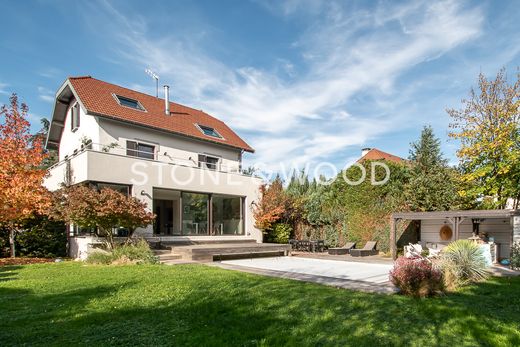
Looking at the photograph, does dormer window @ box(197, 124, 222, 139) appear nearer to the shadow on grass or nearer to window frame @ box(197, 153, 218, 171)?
window frame @ box(197, 153, 218, 171)

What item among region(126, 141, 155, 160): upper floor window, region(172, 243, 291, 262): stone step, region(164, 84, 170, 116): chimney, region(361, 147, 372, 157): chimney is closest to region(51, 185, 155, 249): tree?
region(172, 243, 291, 262): stone step

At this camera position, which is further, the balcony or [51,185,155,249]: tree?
the balcony

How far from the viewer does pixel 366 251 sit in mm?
16719

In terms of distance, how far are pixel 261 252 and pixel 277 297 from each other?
913 cm

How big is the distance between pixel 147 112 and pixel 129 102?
119 centimetres

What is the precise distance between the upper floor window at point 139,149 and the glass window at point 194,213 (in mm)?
2735

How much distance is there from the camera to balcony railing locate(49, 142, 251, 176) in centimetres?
1571

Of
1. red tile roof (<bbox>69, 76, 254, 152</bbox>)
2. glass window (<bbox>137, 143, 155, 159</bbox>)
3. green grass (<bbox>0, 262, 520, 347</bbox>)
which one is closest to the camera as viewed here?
green grass (<bbox>0, 262, 520, 347</bbox>)

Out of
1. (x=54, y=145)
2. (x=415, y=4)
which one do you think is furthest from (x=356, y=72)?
(x=54, y=145)

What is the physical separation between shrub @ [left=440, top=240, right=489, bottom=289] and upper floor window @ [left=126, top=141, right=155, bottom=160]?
13.3 meters

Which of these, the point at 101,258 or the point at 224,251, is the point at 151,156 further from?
the point at 101,258

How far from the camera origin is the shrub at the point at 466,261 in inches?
348

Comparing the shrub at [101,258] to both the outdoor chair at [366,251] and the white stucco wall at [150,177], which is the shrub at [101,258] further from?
the outdoor chair at [366,251]

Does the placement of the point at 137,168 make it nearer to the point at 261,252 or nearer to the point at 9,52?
the point at 261,252
